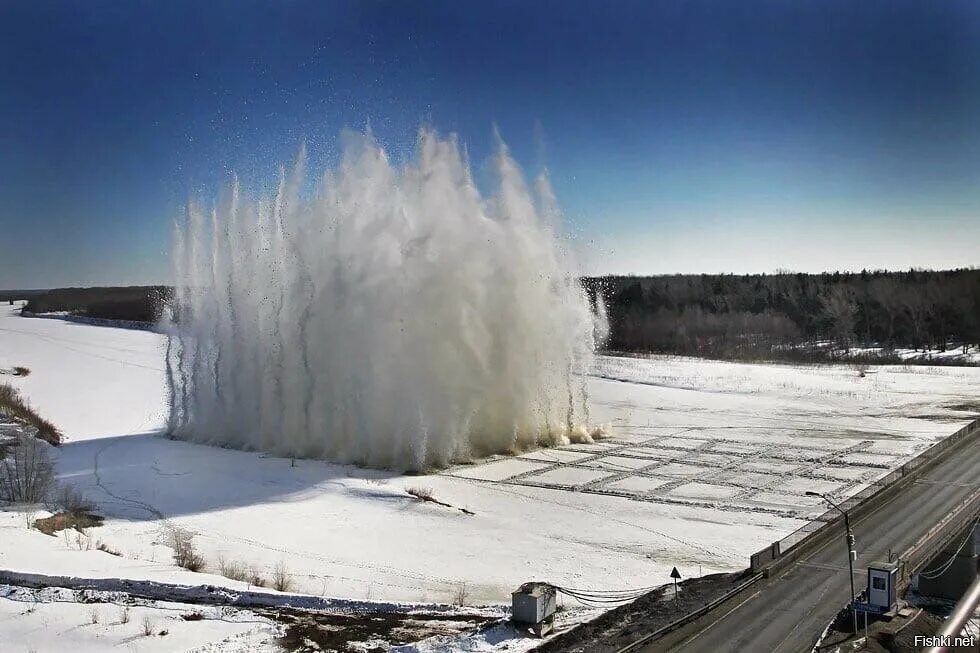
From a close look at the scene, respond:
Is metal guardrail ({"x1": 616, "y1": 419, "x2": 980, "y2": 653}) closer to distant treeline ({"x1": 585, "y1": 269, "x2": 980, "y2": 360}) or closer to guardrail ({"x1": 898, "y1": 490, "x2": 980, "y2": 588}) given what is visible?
guardrail ({"x1": 898, "y1": 490, "x2": 980, "y2": 588})

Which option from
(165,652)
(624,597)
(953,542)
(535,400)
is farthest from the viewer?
(535,400)

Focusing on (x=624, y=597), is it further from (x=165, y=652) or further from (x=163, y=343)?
(x=163, y=343)

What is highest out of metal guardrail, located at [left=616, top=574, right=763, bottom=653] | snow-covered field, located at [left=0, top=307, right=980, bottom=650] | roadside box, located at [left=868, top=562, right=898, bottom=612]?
roadside box, located at [left=868, top=562, right=898, bottom=612]

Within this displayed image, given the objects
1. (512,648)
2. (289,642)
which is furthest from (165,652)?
(512,648)

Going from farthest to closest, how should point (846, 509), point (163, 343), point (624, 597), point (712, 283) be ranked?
point (712, 283)
point (163, 343)
point (846, 509)
point (624, 597)

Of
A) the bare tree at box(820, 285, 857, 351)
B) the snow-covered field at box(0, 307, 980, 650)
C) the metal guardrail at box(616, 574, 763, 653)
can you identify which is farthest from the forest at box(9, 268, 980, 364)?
the metal guardrail at box(616, 574, 763, 653)

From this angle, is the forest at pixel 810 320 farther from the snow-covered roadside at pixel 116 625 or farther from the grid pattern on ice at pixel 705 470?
the snow-covered roadside at pixel 116 625
